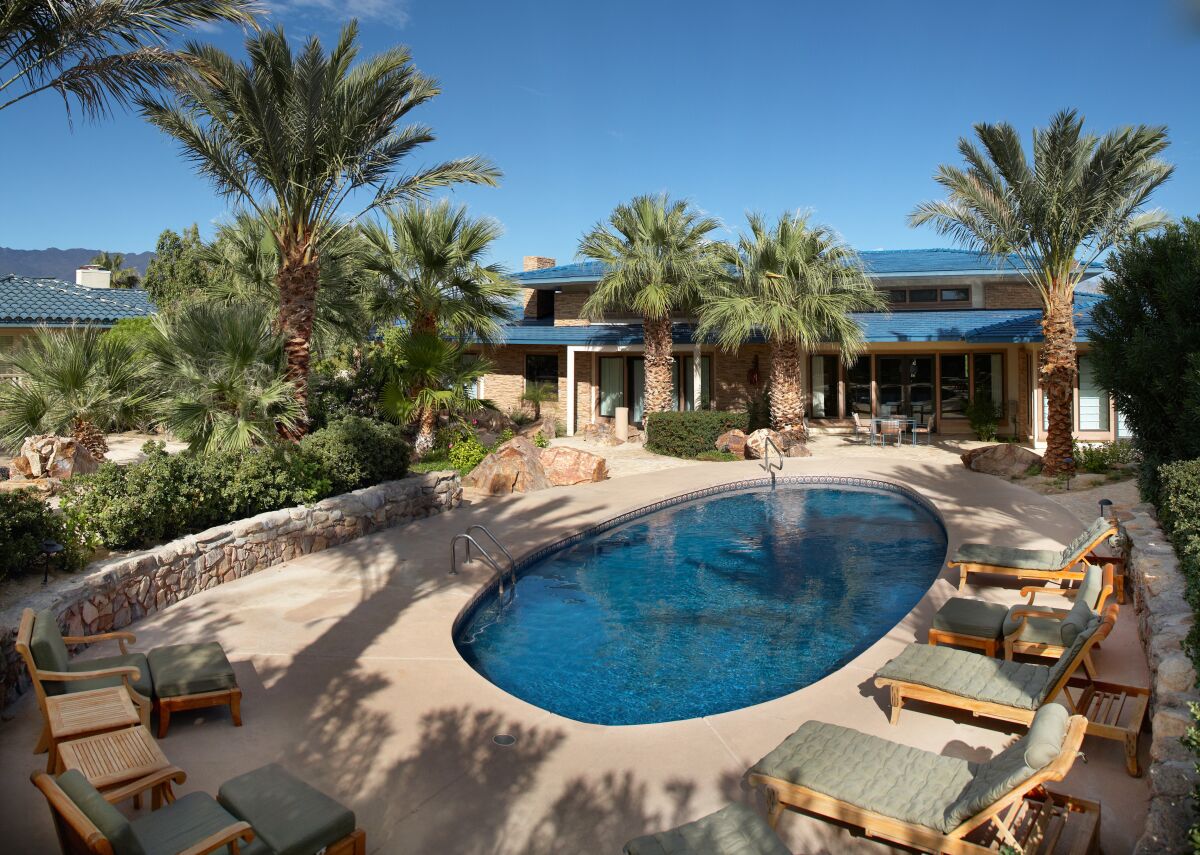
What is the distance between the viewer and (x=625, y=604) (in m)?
9.59

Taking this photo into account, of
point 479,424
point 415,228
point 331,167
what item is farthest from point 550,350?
point 331,167

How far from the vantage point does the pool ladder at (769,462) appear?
1698 centimetres

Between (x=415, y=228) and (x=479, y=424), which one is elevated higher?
(x=415, y=228)

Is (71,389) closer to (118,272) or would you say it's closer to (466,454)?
(466,454)

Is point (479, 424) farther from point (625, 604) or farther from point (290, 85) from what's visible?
point (625, 604)

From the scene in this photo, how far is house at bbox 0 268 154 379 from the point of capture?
24719 mm

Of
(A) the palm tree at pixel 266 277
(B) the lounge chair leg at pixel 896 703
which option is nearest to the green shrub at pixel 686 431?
(A) the palm tree at pixel 266 277

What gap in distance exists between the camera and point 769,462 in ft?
60.5

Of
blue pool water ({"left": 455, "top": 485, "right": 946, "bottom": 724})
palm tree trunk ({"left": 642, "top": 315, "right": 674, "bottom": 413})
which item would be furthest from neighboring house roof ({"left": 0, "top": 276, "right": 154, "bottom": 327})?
blue pool water ({"left": 455, "top": 485, "right": 946, "bottom": 724})

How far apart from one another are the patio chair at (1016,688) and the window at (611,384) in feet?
69.7

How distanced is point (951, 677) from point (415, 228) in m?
15.2

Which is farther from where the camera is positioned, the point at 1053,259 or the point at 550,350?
the point at 550,350

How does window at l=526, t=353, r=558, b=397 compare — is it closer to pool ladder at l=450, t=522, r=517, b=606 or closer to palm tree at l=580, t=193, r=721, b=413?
palm tree at l=580, t=193, r=721, b=413

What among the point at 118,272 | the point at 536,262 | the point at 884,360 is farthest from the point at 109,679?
the point at 118,272
